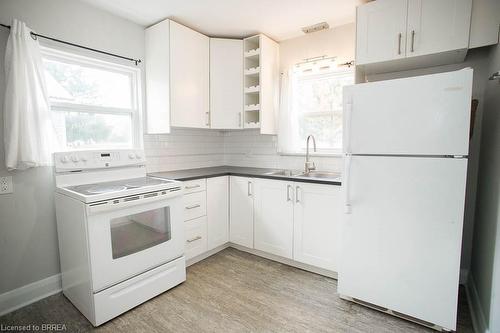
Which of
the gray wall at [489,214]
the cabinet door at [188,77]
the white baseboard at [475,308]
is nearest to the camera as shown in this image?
the gray wall at [489,214]

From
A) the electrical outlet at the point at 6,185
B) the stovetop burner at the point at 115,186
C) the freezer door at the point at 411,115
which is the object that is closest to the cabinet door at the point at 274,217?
the freezer door at the point at 411,115

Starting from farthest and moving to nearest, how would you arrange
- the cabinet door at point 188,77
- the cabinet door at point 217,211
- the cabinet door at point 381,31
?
1. the cabinet door at point 217,211
2. the cabinet door at point 188,77
3. the cabinet door at point 381,31

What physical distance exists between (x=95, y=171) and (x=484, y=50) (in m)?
3.45

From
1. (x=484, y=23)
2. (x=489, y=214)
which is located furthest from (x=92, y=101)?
(x=489, y=214)

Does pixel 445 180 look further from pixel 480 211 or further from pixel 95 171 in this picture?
pixel 95 171

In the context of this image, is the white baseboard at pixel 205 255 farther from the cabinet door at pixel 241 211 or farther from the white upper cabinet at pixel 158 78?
the white upper cabinet at pixel 158 78

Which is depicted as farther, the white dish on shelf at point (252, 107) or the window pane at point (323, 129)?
the white dish on shelf at point (252, 107)

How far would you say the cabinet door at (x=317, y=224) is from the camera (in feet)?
7.63

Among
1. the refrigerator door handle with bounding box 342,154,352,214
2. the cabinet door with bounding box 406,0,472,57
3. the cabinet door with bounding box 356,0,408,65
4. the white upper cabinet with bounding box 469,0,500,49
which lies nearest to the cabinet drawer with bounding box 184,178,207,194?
the refrigerator door handle with bounding box 342,154,352,214

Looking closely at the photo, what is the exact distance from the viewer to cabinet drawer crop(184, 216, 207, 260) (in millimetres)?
2609

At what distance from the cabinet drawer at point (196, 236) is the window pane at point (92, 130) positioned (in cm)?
112

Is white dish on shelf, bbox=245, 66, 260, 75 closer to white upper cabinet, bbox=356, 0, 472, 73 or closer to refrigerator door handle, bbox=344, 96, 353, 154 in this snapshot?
white upper cabinet, bbox=356, 0, 472, 73

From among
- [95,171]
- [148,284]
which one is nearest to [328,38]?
[95,171]

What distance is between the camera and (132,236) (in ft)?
6.61
